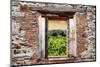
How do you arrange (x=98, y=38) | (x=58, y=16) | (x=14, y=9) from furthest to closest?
(x=98, y=38) → (x=58, y=16) → (x=14, y=9)

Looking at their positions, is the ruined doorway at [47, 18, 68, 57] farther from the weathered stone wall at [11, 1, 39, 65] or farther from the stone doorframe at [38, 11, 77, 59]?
the weathered stone wall at [11, 1, 39, 65]

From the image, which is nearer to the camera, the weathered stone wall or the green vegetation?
the weathered stone wall

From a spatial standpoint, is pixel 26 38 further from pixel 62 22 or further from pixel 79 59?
pixel 79 59

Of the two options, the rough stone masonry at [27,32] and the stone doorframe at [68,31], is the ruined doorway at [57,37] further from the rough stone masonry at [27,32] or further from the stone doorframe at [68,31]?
the rough stone masonry at [27,32]

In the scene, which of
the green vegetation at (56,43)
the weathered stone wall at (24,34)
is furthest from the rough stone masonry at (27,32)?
the green vegetation at (56,43)

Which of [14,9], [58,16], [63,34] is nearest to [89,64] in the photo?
[63,34]

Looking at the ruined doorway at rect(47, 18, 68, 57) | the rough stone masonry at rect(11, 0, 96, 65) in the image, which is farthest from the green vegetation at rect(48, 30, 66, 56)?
the rough stone masonry at rect(11, 0, 96, 65)

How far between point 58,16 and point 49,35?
289 millimetres

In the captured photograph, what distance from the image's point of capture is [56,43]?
2.73 metres

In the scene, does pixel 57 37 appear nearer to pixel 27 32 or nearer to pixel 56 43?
pixel 56 43

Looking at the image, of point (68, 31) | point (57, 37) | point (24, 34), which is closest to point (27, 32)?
point (24, 34)

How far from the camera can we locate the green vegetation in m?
2.71

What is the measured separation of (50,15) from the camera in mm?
2705

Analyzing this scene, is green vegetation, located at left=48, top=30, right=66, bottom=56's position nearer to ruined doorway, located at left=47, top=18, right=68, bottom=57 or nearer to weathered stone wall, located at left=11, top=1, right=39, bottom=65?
ruined doorway, located at left=47, top=18, right=68, bottom=57
